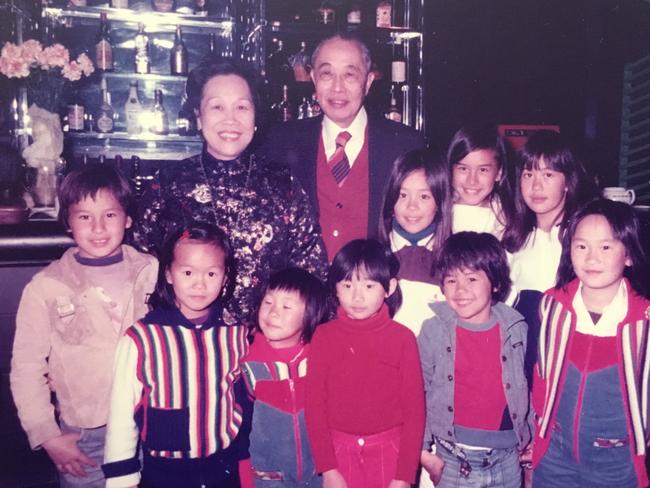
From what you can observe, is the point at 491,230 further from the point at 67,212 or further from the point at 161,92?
the point at 161,92

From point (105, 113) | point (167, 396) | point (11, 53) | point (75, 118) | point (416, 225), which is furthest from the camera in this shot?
point (105, 113)

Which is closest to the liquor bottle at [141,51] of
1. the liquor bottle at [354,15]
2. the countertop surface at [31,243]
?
the liquor bottle at [354,15]

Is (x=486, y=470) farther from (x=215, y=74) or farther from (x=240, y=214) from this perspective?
(x=215, y=74)

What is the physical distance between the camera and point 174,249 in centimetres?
183

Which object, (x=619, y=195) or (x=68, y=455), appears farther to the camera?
(x=619, y=195)

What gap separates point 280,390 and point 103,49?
2.99 m

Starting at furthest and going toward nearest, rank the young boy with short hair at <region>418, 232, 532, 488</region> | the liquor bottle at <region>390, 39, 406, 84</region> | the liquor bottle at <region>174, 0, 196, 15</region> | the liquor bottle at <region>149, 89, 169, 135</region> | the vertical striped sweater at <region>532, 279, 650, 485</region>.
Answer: the liquor bottle at <region>390, 39, 406, 84</region> < the liquor bottle at <region>174, 0, 196, 15</region> < the liquor bottle at <region>149, 89, 169, 135</region> < the young boy with short hair at <region>418, 232, 532, 488</region> < the vertical striped sweater at <region>532, 279, 650, 485</region>

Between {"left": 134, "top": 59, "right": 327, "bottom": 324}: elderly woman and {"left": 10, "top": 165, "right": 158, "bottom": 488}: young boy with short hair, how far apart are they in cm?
12

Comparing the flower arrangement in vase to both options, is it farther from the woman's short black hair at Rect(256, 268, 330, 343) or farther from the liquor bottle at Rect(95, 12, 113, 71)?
the woman's short black hair at Rect(256, 268, 330, 343)

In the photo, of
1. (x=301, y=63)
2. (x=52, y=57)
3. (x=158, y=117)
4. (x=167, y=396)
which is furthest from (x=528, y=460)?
(x=158, y=117)

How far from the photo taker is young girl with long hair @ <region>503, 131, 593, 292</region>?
2164 millimetres

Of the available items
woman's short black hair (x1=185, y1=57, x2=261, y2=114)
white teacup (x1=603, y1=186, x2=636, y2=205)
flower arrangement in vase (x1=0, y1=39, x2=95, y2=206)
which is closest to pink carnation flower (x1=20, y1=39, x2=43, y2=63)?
flower arrangement in vase (x1=0, y1=39, x2=95, y2=206)

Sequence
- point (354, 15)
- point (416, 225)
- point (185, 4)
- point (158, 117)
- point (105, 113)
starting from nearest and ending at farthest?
point (416, 225) < point (105, 113) < point (158, 117) < point (185, 4) < point (354, 15)

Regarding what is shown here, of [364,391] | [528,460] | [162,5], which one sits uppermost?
[162,5]
